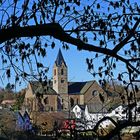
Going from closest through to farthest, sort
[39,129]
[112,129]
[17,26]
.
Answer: [17,26], [112,129], [39,129]

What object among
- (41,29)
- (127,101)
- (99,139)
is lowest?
(99,139)

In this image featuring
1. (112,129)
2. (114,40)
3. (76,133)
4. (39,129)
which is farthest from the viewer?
(39,129)

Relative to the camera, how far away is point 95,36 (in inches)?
203

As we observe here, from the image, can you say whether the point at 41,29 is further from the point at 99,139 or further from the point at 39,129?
the point at 39,129

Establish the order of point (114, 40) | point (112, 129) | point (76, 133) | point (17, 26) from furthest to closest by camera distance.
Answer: point (114, 40)
point (76, 133)
point (112, 129)
point (17, 26)

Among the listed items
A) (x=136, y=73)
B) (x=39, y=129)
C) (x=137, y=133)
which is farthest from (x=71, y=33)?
(x=39, y=129)

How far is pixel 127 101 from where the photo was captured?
4730 mm

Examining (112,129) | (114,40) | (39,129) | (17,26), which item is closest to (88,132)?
(112,129)

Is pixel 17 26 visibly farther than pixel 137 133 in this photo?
No

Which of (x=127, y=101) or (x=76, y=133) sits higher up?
(x=127, y=101)

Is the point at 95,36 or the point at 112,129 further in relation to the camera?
the point at 95,36

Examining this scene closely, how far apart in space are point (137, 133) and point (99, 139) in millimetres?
628

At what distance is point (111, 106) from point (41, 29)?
2.08 metres

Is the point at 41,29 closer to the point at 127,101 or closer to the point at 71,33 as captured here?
the point at 71,33
